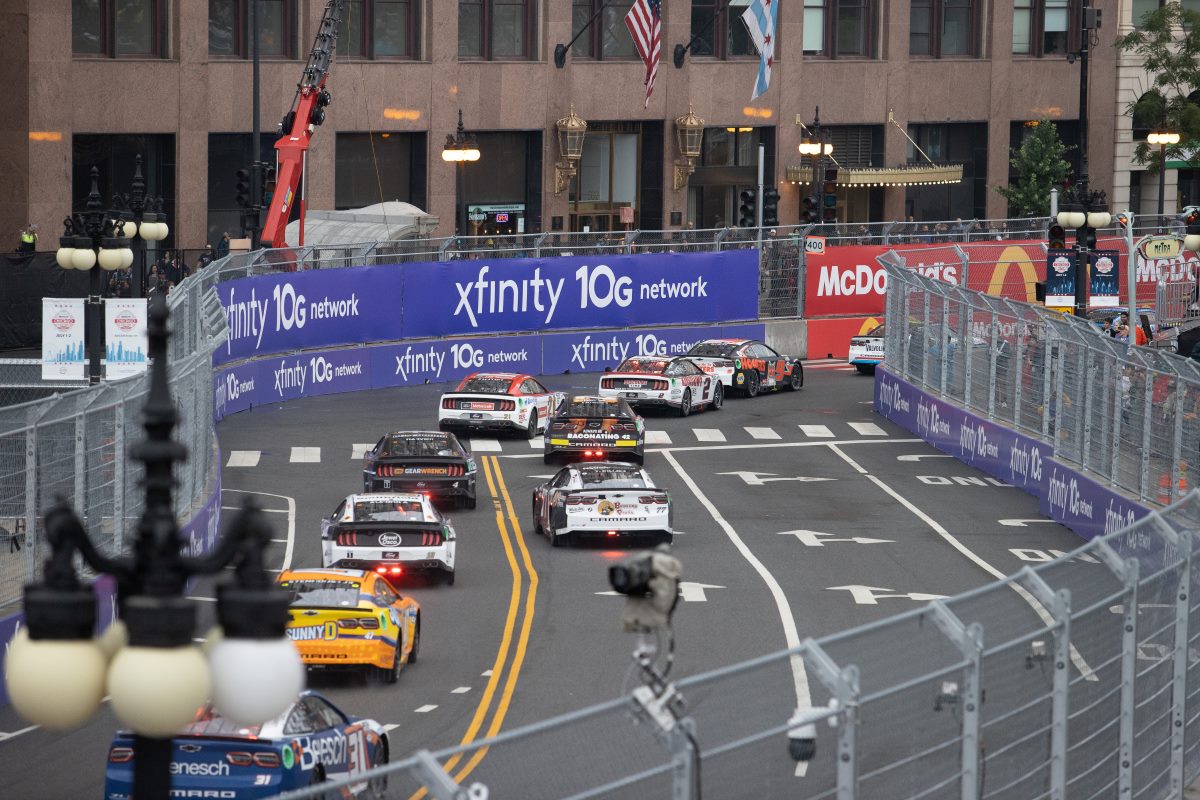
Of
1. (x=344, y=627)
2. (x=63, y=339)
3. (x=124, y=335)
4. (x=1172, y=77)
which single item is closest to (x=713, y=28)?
(x=1172, y=77)

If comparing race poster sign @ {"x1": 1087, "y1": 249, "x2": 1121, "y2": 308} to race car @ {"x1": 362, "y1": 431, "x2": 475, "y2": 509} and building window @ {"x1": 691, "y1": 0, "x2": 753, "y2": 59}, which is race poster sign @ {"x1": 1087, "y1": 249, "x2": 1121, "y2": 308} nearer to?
race car @ {"x1": 362, "y1": 431, "x2": 475, "y2": 509}

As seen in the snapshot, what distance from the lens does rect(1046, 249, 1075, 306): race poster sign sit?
36250 millimetres

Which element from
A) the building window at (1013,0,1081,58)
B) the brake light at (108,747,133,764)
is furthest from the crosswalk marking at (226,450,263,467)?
the building window at (1013,0,1081,58)

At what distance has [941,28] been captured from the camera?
74.3 m

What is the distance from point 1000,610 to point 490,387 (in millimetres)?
28533

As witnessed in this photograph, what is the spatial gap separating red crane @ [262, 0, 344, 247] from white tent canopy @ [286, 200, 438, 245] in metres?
1.15

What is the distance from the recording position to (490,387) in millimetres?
38062

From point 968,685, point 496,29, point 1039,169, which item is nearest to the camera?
point 968,685

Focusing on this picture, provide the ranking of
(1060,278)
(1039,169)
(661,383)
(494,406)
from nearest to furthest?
(1060,278)
(494,406)
(661,383)
(1039,169)

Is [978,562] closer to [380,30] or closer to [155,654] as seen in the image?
[155,654]

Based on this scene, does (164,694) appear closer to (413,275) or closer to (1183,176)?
(413,275)

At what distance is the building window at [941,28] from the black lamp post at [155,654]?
6970 cm

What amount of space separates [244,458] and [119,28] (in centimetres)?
2822

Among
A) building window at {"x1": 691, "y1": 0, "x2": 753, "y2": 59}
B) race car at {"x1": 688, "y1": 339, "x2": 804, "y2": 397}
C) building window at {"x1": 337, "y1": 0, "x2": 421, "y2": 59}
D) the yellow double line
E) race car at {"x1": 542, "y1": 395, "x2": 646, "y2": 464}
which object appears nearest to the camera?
the yellow double line
